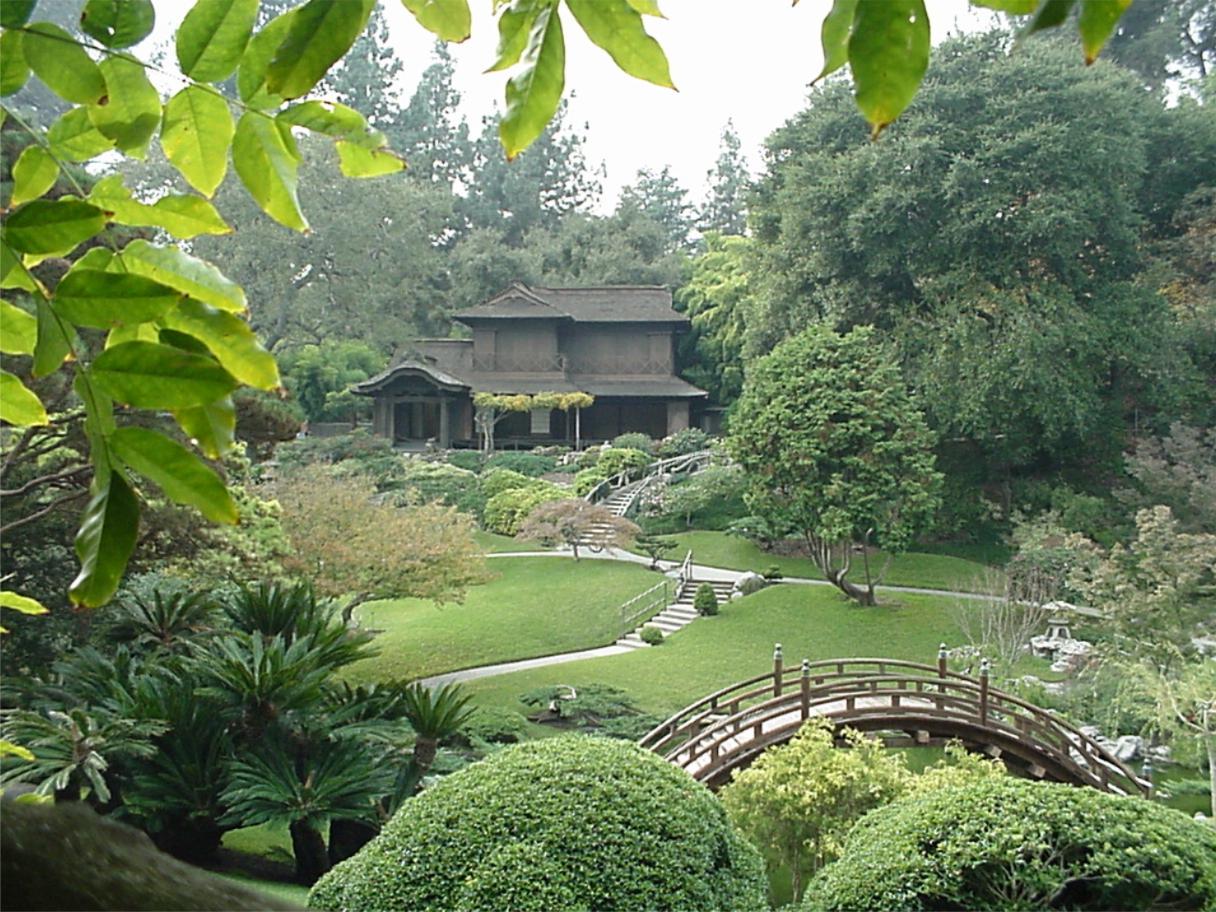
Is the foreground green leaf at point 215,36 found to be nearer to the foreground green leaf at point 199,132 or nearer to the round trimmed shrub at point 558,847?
the foreground green leaf at point 199,132

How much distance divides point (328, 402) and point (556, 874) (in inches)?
800

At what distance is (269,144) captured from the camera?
590 mm

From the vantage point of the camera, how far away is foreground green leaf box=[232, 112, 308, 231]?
23.1 inches

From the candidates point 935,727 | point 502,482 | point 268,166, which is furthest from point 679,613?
point 268,166

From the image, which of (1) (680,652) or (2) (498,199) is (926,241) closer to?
(1) (680,652)

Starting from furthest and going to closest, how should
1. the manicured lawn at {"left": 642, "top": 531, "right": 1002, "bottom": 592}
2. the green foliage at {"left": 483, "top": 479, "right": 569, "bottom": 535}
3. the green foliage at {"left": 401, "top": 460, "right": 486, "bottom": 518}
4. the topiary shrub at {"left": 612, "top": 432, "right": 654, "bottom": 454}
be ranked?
the topiary shrub at {"left": 612, "top": 432, "right": 654, "bottom": 454} < the green foliage at {"left": 401, "top": 460, "right": 486, "bottom": 518} < the green foliage at {"left": 483, "top": 479, "right": 569, "bottom": 535} < the manicured lawn at {"left": 642, "top": 531, "right": 1002, "bottom": 592}

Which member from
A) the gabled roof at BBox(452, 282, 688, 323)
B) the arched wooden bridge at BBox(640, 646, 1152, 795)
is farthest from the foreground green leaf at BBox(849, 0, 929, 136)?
the gabled roof at BBox(452, 282, 688, 323)

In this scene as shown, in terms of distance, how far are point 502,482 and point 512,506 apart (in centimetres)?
101

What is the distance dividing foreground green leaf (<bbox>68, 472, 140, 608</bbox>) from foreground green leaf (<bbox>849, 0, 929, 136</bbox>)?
37cm

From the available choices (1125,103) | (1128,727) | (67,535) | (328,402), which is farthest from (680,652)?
(328,402)

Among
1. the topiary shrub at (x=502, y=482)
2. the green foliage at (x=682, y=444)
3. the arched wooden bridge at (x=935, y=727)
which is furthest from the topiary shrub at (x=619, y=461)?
the arched wooden bridge at (x=935, y=727)

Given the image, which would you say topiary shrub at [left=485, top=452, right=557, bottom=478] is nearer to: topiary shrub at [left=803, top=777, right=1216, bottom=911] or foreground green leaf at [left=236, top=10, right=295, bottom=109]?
topiary shrub at [left=803, top=777, right=1216, bottom=911]

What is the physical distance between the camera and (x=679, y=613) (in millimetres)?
14539

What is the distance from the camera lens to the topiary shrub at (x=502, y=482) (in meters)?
19.6
